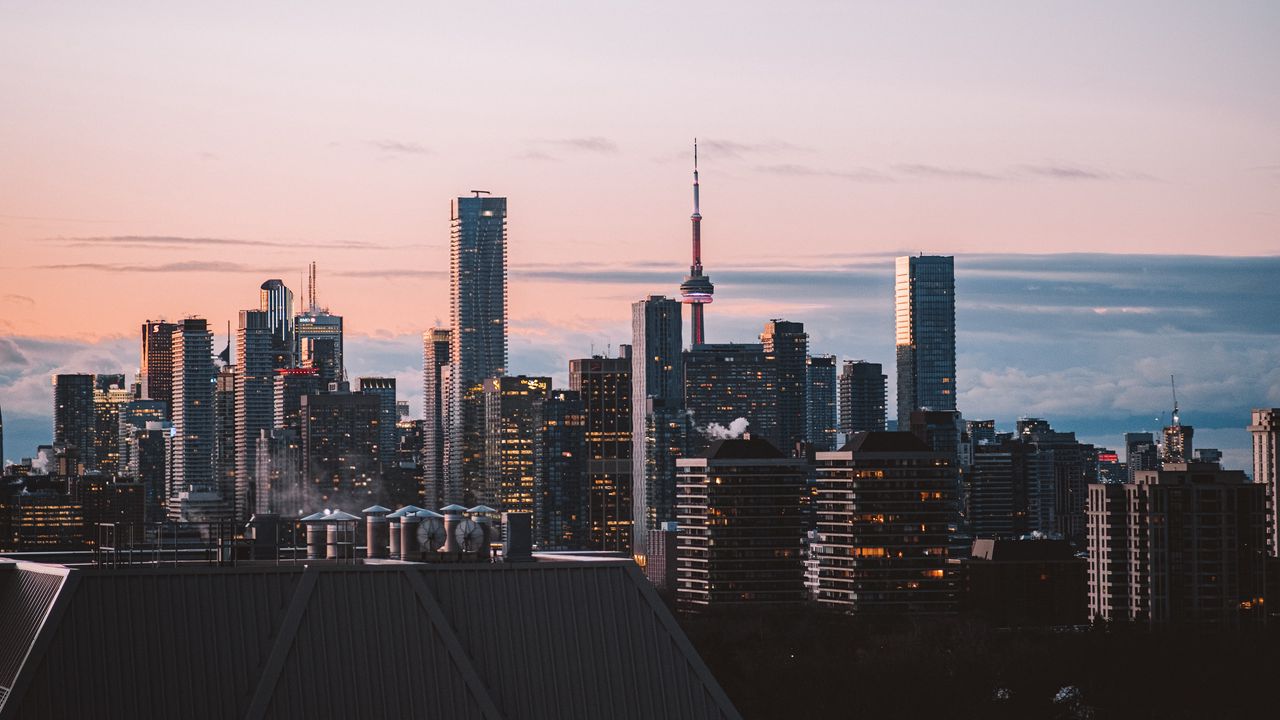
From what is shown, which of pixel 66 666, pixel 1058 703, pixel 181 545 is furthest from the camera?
pixel 1058 703

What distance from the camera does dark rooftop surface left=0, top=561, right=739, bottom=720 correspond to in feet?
152

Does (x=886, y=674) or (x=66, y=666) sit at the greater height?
(x=66, y=666)

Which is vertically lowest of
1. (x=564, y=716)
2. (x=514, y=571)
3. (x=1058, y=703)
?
(x=1058, y=703)

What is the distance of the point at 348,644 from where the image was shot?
47969mm

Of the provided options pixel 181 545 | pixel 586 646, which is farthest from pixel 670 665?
pixel 181 545

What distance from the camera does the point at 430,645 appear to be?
1916 inches

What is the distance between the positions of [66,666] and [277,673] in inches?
196

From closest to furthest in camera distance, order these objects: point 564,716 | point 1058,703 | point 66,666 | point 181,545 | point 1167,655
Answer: point 66,666 → point 564,716 → point 181,545 → point 1058,703 → point 1167,655

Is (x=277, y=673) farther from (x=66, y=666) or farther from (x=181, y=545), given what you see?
(x=181, y=545)

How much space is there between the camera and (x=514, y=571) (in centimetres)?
5006

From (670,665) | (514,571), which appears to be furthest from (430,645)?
(670,665)

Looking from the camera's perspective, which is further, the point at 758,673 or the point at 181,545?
the point at 758,673

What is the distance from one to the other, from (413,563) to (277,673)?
18.4ft

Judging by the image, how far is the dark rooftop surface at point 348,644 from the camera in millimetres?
46188
